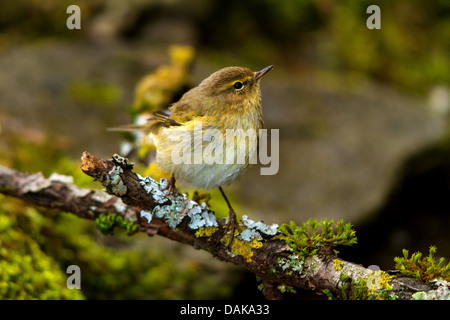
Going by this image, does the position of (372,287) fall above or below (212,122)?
below

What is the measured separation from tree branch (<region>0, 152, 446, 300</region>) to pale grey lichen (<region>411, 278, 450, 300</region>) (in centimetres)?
2

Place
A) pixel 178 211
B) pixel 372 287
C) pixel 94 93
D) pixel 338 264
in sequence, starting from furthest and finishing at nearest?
pixel 94 93 → pixel 178 211 → pixel 338 264 → pixel 372 287

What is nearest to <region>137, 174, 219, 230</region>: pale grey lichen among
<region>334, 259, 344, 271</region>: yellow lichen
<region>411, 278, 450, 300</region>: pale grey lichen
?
<region>334, 259, 344, 271</region>: yellow lichen

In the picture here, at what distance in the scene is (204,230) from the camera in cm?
263

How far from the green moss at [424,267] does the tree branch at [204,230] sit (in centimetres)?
4

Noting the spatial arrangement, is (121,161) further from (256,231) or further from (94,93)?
(94,93)

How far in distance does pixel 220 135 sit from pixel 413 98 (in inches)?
194

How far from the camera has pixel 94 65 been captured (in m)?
6.28

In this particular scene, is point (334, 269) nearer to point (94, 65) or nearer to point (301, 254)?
point (301, 254)

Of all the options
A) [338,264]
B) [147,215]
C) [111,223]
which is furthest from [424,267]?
[111,223]

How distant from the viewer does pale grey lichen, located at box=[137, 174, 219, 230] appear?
8.27 feet

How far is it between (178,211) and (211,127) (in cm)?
68

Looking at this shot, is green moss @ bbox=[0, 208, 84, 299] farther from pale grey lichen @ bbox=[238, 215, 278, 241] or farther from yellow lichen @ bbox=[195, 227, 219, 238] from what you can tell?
pale grey lichen @ bbox=[238, 215, 278, 241]
